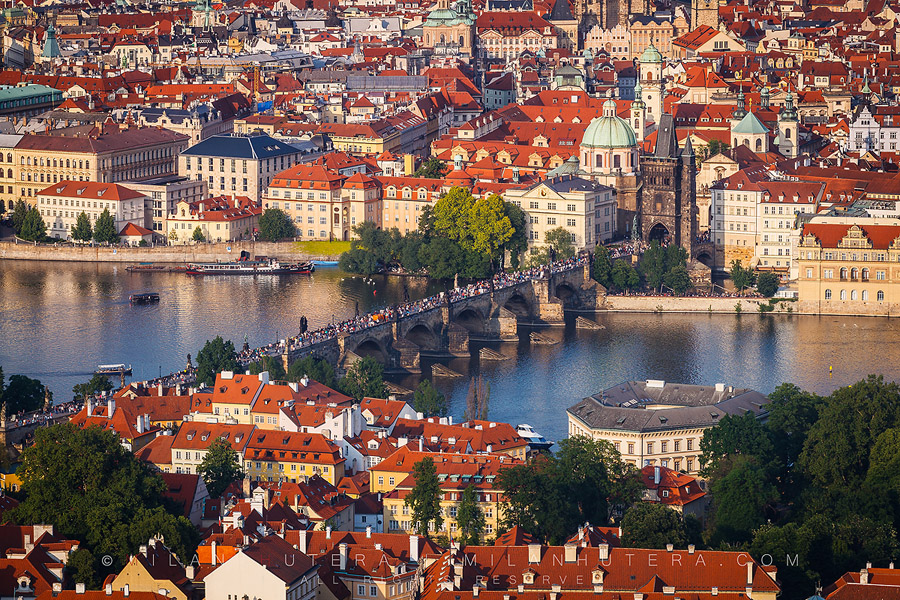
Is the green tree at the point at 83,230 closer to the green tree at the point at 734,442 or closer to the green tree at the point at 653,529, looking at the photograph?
the green tree at the point at 734,442

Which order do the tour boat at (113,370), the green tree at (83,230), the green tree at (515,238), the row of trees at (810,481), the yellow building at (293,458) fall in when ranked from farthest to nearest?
the green tree at (83,230), the green tree at (515,238), the tour boat at (113,370), the yellow building at (293,458), the row of trees at (810,481)

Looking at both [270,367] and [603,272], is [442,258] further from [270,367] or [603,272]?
[270,367]

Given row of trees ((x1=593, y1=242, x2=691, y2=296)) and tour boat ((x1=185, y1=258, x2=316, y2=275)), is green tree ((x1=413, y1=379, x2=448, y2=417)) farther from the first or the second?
tour boat ((x1=185, y1=258, x2=316, y2=275))

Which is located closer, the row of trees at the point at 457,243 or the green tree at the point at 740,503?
the green tree at the point at 740,503

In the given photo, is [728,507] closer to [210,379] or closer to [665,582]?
[665,582]

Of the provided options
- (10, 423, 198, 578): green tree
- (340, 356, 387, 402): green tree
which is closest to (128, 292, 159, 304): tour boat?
(340, 356, 387, 402): green tree

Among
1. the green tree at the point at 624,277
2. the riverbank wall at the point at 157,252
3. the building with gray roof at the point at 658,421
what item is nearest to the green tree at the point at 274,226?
the riverbank wall at the point at 157,252

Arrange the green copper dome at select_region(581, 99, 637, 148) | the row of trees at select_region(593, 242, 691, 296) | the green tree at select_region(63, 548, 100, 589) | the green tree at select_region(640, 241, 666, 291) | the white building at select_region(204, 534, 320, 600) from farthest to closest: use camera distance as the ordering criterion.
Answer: the green copper dome at select_region(581, 99, 637, 148), the green tree at select_region(640, 241, 666, 291), the row of trees at select_region(593, 242, 691, 296), the green tree at select_region(63, 548, 100, 589), the white building at select_region(204, 534, 320, 600)

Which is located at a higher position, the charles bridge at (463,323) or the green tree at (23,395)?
the charles bridge at (463,323)
